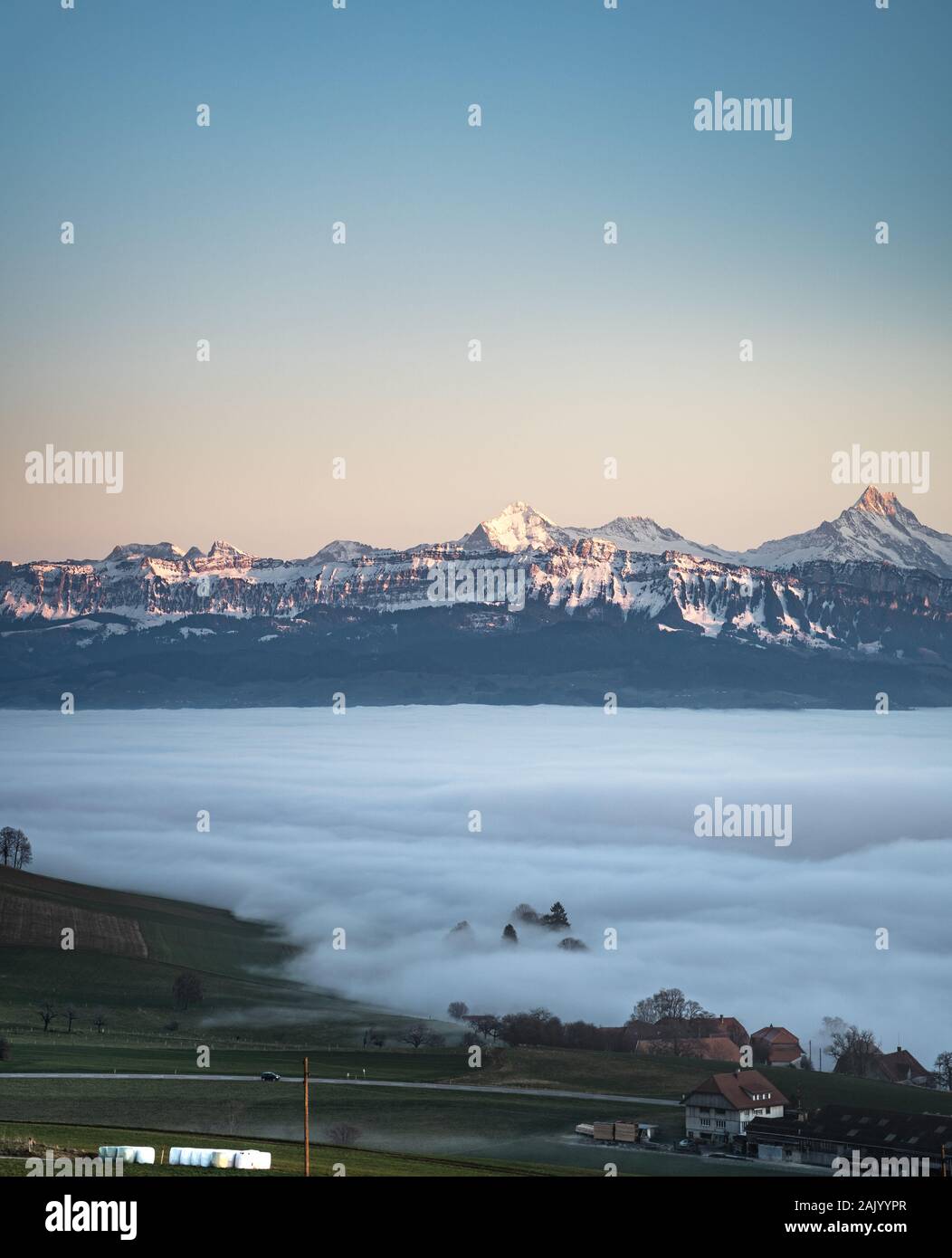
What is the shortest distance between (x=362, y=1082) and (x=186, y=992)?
54.1 m

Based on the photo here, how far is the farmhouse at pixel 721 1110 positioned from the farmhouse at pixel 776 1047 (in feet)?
160

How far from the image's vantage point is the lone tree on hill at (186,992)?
158 m

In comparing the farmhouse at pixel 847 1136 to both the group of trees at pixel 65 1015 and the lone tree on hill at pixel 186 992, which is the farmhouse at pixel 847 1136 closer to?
the group of trees at pixel 65 1015

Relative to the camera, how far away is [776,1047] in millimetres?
152625

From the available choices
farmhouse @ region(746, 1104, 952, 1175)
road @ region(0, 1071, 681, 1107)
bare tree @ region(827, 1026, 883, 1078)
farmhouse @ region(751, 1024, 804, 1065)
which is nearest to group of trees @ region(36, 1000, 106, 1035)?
road @ region(0, 1071, 681, 1107)

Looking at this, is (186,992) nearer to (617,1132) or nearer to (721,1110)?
Result: (721,1110)

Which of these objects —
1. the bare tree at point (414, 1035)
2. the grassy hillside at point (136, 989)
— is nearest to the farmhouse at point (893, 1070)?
the bare tree at point (414, 1035)

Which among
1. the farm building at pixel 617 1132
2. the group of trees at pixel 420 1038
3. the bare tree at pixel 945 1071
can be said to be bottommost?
the bare tree at pixel 945 1071

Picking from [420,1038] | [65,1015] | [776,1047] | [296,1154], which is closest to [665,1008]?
[776,1047]

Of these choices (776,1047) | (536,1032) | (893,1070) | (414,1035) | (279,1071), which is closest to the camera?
(279,1071)
